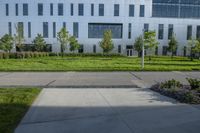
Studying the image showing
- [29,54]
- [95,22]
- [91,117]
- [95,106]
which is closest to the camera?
[91,117]

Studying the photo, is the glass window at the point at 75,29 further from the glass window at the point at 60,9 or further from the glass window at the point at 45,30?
the glass window at the point at 45,30

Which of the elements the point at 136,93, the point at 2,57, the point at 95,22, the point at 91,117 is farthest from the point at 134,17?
the point at 91,117

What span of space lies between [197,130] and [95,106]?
3530mm

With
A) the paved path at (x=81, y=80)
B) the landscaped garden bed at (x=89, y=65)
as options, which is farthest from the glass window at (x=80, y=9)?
→ the paved path at (x=81, y=80)

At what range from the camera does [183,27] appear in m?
73.8

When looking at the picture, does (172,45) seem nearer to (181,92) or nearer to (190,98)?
(181,92)

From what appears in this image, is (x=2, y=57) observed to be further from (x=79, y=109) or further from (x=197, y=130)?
(x=197, y=130)

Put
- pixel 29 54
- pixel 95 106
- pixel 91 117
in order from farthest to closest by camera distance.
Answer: pixel 29 54 → pixel 95 106 → pixel 91 117

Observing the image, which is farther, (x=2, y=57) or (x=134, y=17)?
(x=134, y=17)

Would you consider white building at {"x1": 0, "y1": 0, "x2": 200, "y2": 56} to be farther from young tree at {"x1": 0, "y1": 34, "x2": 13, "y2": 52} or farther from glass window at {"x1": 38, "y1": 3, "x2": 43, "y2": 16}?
young tree at {"x1": 0, "y1": 34, "x2": 13, "y2": 52}

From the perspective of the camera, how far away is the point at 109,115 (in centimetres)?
763

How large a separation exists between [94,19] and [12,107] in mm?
63226

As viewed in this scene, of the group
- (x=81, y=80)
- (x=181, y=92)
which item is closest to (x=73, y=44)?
(x=81, y=80)

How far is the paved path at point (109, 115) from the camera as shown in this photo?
253 inches
